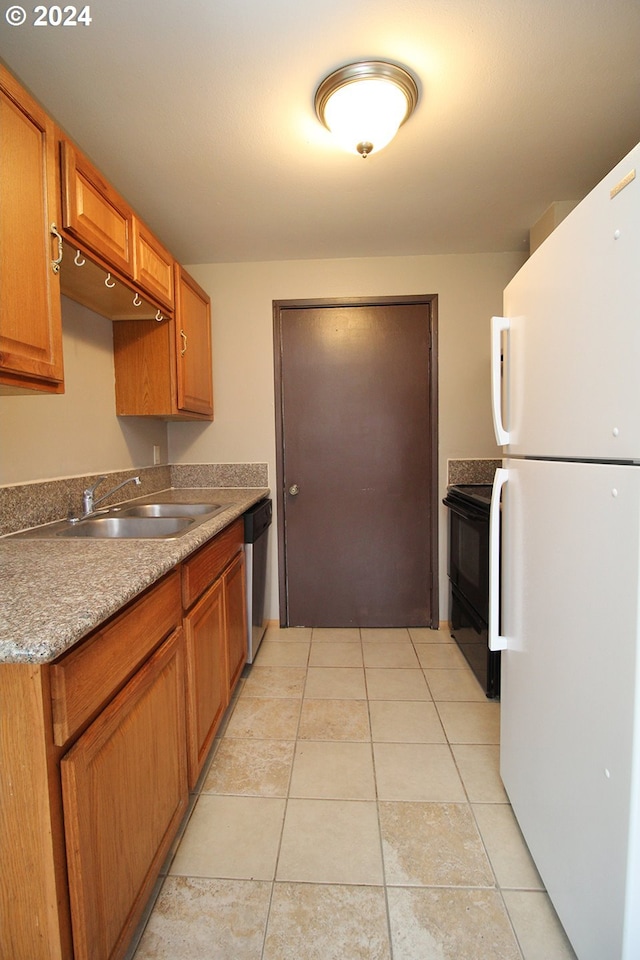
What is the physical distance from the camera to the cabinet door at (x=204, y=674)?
1.37 meters

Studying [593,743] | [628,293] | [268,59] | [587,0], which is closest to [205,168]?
[268,59]

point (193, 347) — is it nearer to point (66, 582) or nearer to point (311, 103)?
point (311, 103)

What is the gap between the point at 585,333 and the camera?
0.87 m

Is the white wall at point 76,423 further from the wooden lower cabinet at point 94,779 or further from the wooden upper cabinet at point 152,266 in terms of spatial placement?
the wooden lower cabinet at point 94,779

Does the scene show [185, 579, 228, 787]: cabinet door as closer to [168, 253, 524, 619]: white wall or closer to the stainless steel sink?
the stainless steel sink

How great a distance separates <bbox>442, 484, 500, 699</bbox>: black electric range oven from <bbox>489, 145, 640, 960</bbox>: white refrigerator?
0.75 meters

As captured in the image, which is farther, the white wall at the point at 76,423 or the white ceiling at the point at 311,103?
the white wall at the point at 76,423

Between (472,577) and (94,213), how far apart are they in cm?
223

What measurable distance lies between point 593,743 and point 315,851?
0.89 m

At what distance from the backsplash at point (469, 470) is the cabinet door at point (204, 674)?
167 centimetres

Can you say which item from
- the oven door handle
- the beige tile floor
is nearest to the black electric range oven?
the oven door handle

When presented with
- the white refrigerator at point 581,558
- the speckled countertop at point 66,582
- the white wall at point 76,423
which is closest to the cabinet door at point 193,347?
the white wall at point 76,423

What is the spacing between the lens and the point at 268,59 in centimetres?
129

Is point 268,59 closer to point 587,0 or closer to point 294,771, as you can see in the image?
point 587,0
